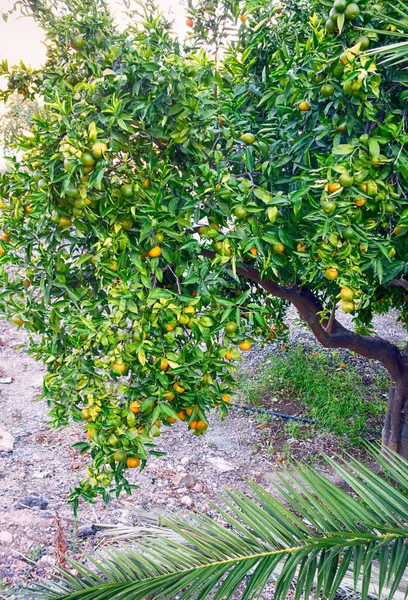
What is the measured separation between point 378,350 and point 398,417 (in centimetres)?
44

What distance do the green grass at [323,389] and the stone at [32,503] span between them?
66.9 inches

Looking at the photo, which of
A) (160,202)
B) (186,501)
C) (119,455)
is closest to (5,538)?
(186,501)

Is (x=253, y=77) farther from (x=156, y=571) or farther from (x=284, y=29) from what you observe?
(x=156, y=571)

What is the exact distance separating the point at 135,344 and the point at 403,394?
2120 mm

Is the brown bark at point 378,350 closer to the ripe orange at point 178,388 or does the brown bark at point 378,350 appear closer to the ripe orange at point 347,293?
the ripe orange at point 347,293

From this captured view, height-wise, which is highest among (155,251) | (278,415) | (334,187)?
(334,187)

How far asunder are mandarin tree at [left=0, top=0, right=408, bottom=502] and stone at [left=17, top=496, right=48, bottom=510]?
4.42 feet

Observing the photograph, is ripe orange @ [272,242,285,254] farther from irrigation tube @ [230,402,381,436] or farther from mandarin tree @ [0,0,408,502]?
irrigation tube @ [230,402,381,436]

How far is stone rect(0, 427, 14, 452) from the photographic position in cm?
327

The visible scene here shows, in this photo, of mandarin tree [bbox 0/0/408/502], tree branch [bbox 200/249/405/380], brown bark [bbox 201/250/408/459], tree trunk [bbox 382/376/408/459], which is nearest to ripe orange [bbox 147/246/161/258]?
mandarin tree [bbox 0/0/408/502]

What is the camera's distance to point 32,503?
2725 millimetres

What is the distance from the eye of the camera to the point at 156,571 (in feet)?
4.35

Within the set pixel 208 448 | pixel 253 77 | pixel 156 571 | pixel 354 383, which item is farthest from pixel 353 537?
pixel 354 383

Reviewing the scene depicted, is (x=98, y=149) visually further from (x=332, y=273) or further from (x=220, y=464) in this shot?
(x=220, y=464)
